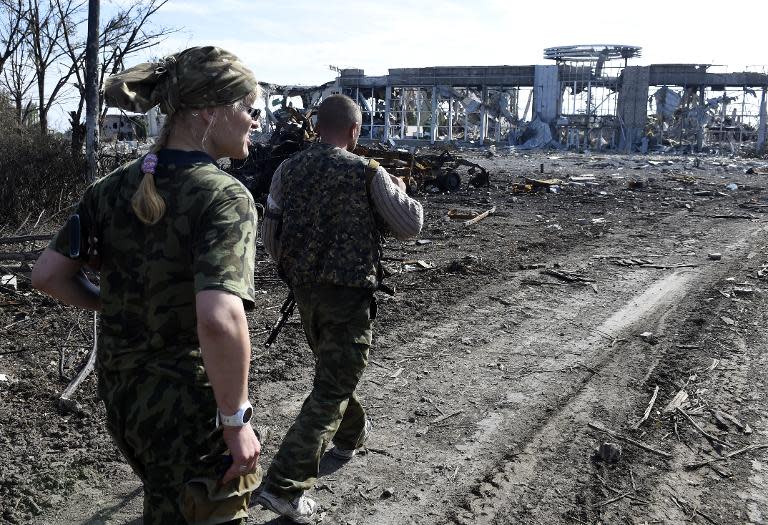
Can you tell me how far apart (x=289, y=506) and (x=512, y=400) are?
1.95 m

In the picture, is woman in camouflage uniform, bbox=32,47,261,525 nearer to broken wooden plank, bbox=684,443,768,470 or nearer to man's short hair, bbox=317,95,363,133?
man's short hair, bbox=317,95,363,133

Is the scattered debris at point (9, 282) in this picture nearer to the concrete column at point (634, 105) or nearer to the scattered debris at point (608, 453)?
the scattered debris at point (608, 453)

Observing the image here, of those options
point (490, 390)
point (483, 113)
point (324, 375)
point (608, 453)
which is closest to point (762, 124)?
point (483, 113)

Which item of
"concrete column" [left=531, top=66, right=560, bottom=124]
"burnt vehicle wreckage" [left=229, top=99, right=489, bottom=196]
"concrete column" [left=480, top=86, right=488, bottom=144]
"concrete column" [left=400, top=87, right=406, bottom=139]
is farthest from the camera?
"concrete column" [left=400, top=87, right=406, bottom=139]

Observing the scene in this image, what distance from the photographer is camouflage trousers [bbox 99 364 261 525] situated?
1.93 metres

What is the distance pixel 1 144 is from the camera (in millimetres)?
10570

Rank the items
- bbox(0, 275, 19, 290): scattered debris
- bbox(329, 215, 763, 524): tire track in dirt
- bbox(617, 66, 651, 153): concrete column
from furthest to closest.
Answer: bbox(617, 66, 651, 153): concrete column, bbox(0, 275, 19, 290): scattered debris, bbox(329, 215, 763, 524): tire track in dirt

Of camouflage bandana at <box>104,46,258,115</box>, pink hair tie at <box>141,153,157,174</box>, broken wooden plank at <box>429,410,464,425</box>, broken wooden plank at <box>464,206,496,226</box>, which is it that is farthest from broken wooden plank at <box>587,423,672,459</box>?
broken wooden plank at <box>464,206,496,226</box>

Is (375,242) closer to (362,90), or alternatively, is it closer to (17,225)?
(17,225)

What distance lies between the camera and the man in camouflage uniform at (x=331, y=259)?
10.9 ft

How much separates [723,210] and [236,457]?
1457 centimetres

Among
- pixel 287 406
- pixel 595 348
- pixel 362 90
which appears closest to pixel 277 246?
pixel 287 406

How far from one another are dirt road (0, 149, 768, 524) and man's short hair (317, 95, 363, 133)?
5.68 ft

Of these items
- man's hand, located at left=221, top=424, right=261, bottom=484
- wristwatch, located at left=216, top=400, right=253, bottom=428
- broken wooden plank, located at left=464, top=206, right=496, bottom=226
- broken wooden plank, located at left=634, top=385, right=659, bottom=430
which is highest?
wristwatch, located at left=216, top=400, right=253, bottom=428
